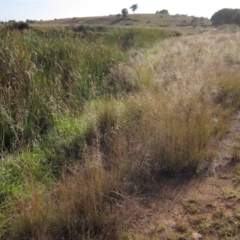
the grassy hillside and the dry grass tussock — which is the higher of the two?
the grassy hillside

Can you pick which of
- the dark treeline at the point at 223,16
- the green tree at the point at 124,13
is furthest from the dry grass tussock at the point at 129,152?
the green tree at the point at 124,13

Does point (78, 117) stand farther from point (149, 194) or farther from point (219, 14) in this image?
point (219, 14)

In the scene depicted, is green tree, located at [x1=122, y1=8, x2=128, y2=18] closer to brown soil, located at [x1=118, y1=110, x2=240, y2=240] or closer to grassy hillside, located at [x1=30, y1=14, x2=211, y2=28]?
grassy hillside, located at [x1=30, y1=14, x2=211, y2=28]

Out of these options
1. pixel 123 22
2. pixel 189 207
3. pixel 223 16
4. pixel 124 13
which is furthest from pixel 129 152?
pixel 124 13

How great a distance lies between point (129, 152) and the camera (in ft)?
9.79

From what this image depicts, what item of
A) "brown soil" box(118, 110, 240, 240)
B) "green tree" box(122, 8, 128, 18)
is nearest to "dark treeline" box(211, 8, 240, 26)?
"green tree" box(122, 8, 128, 18)

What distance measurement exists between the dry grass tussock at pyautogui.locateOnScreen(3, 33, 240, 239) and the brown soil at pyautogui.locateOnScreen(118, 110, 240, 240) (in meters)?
0.16

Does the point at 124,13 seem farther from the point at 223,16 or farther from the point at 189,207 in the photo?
the point at 189,207

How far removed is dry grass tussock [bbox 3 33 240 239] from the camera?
2.19m

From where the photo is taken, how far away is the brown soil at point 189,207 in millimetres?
2244

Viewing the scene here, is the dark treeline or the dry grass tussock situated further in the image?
the dark treeline

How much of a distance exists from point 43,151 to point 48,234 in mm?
1430

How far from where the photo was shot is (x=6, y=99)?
4.16m

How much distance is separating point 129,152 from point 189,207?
0.82m
